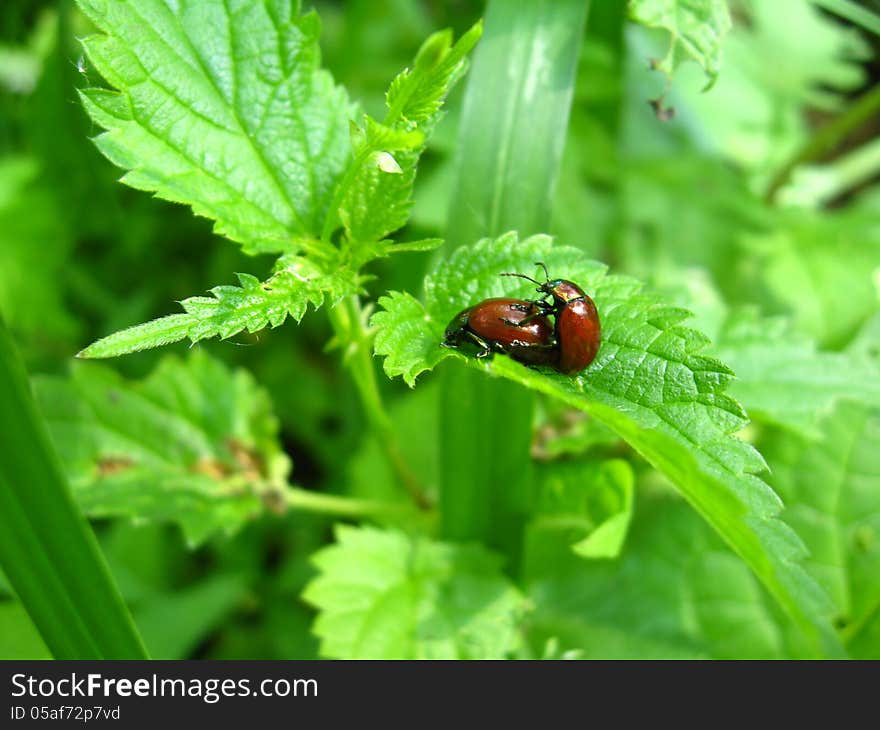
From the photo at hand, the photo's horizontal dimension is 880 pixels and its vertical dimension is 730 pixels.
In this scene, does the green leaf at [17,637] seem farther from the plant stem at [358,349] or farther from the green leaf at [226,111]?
the green leaf at [226,111]

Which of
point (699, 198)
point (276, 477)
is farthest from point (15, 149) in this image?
point (699, 198)

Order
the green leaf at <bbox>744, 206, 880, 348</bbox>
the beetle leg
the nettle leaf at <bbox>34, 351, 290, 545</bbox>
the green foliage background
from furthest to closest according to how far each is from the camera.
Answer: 1. the green leaf at <bbox>744, 206, 880, 348</bbox>
2. the nettle leaf at <bbox>34, 351, 290, 545</bbox>
3. the beetle leg
4. the green foliage background

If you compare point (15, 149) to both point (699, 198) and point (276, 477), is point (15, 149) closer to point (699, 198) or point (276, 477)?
point (276, 477)

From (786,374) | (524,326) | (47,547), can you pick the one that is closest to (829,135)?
(786,374)

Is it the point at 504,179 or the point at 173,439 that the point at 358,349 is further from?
the point at 173,439

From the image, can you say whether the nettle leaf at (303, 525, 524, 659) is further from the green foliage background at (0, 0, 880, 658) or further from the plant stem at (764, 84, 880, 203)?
the plant stem at (764, 84, 880, 203)

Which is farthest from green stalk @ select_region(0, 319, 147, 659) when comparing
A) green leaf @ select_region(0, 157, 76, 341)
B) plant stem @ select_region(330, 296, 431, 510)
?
green leaf @ select_region(0, 157, 76, 341)
